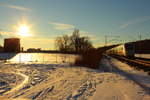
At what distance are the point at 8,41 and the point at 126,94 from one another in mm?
76616

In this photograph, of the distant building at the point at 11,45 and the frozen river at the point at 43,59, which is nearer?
the frozen river at the point at 43,59

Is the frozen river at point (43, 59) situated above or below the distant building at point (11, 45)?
below

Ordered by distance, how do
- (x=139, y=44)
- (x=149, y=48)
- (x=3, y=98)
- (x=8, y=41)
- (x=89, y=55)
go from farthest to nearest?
(x=8, y=41) < (x=139, y=44) < (x=149, y=48) < (x=89, y=55) < (x=3, y=98)

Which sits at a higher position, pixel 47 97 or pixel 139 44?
pixel 139 44

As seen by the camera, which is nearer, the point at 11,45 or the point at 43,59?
the point at 43,59

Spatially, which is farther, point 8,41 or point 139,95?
point 8,41

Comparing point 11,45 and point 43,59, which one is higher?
point 11,45

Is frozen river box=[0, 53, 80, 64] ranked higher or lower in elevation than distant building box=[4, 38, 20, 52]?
lower

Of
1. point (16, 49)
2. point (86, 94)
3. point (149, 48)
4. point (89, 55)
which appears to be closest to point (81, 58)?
point (89, 55)

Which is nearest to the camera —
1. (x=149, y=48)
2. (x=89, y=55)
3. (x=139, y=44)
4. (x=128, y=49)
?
(x=89, y=55)

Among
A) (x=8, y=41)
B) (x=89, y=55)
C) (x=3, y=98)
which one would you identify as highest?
(x=8, y=41)

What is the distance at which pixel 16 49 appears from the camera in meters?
76.3

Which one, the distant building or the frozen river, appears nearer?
the frozen river

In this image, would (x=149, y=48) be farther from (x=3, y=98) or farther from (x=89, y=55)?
(x=3, y=98)
